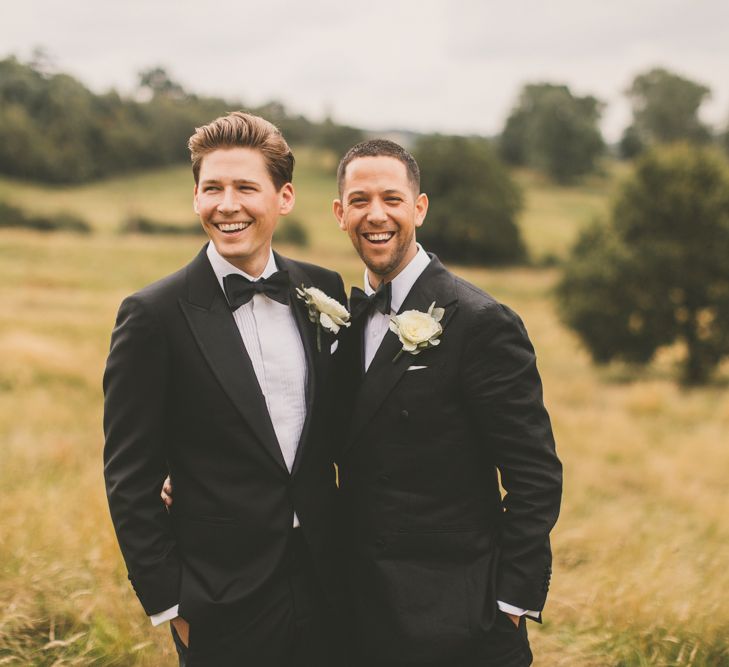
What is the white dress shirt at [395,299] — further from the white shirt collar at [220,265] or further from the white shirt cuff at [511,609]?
the white shirt cuff at [511,609]

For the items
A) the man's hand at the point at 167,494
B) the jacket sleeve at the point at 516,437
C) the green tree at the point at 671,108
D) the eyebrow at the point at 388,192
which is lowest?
the man's hand at the point at 167,494

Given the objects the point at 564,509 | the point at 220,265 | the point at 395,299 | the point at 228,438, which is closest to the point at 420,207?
the point at 395,299

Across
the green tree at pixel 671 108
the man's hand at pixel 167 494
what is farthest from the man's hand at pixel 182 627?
the green tree at pixel 671 108

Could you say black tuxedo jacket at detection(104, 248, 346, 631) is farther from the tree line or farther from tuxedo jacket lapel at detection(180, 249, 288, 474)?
A: the tree line

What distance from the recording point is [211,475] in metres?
2.62

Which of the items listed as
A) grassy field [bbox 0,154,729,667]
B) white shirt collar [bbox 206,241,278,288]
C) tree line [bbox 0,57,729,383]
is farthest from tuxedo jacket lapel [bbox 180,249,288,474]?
grassy field [bbox 0,154,729,667]

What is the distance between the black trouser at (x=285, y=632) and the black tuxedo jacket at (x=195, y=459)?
0.20 feet

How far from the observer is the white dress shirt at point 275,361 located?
8.93ft

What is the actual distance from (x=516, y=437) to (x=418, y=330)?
22.9 inches

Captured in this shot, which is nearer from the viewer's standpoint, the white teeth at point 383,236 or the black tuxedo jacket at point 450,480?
the black tuxedo jacket at point 450,480

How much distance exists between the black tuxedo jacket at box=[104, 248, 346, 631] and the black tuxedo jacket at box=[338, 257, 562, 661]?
0.28 m

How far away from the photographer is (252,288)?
2701 mm

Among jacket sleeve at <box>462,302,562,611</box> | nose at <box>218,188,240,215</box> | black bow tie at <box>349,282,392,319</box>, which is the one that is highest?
nose at <box>218,188,240,215</box>

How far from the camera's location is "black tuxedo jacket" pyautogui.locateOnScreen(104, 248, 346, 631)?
2504 mm
